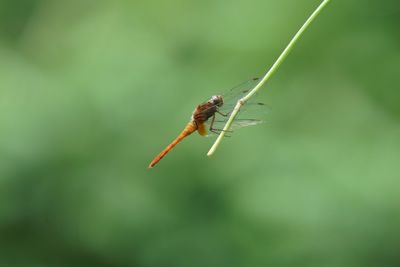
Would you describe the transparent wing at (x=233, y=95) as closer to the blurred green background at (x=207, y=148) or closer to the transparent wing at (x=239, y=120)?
the transparent wing at (x=239, y=120)

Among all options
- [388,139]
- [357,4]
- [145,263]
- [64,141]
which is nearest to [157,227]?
[145,263]

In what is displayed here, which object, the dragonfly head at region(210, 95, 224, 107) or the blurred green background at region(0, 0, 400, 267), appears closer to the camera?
the dragonfly head at region(210, 95, 224, 107)

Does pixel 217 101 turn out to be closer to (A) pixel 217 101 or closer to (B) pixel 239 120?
(A) pixel 217 101

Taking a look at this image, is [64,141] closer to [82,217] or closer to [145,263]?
[82,217]

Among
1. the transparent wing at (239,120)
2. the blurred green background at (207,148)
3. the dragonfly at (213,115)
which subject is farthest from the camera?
the blurred green background at (207,148)

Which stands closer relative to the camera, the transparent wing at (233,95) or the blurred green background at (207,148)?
the transparent wing at (233,95)

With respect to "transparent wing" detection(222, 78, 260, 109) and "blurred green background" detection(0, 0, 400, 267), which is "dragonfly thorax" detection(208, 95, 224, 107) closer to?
"transparent wing" detection(222, 78, 260, 109)

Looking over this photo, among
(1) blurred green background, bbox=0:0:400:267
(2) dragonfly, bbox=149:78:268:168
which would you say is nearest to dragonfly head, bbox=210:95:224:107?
(2) dragonfly, bbox=149:78:268:168

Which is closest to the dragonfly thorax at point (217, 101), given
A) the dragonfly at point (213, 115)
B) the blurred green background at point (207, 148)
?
the dragonfly at point (213, 115)

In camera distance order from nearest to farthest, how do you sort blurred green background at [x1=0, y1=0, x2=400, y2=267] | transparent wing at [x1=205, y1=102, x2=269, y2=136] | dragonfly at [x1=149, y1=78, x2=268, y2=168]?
transparent wing at [x1=205, y1=102, x2=269, y2=136] < dragonfly at [x1=149, y1=78, x2=268, y2=168] < blurred green background at [x1=0, y1=0, x2=400, y2=267]
